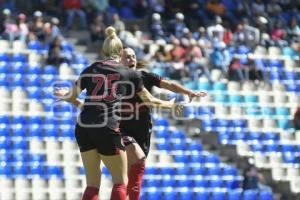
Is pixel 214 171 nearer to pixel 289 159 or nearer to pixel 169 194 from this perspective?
pixel 169 194

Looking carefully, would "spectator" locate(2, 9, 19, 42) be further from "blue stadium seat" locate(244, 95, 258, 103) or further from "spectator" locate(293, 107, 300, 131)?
"spectator" locate(293, 107, 300, 131)

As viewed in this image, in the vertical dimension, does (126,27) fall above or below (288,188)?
above

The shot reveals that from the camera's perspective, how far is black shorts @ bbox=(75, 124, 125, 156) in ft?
33.3

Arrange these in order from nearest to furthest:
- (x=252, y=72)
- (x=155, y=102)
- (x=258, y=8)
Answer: (x=155, y=102) < (x=252, y=72) < (x=258, y=8)

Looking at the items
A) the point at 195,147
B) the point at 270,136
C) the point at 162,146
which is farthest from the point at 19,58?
the point at 270,136

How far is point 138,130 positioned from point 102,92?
1.50m

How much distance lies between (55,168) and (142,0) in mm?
7342

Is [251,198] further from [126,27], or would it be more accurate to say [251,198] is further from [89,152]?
[89,152]

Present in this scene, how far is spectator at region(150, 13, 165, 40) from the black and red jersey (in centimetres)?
1363

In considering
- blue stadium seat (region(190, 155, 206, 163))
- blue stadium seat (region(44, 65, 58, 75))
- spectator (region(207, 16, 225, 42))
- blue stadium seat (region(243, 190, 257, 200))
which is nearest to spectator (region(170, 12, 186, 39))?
spectator (region(207, 16, 225, 42))

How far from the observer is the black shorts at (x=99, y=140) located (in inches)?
400

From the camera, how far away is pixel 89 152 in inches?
403

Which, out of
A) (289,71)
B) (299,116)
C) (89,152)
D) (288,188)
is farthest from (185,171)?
(89,152)

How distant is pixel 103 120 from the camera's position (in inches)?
402
